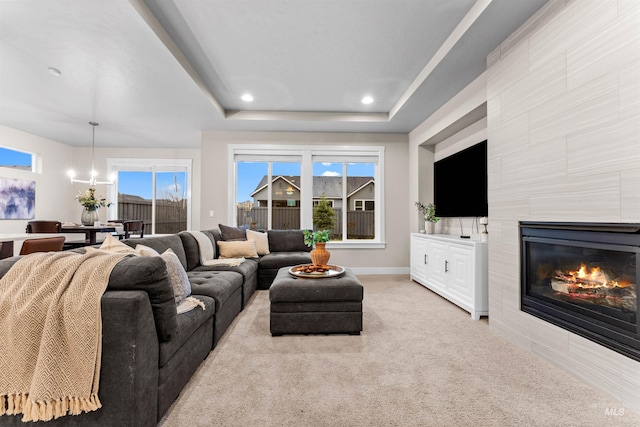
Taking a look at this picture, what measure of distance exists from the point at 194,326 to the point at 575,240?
2.62m

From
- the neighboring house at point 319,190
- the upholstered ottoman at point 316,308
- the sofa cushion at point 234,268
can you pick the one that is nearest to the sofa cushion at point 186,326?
the upholstered ottoman at point 316,308

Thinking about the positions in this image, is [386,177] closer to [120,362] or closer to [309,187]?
[309,187]

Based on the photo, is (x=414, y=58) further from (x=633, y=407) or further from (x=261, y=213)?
(x=261, y=213)

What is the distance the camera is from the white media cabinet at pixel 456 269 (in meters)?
3.04

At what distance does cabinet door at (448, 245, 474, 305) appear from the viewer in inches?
124

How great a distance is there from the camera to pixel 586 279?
1.94m

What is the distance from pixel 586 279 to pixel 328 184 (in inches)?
164

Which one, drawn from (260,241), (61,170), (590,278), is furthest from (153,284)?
(61,170)

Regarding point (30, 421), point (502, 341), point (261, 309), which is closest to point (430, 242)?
point (502, 341)

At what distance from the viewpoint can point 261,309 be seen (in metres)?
3.25

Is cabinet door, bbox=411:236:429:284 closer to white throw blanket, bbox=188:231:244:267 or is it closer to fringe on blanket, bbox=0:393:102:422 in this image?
white throw blanket, bbox=188:231:244:267

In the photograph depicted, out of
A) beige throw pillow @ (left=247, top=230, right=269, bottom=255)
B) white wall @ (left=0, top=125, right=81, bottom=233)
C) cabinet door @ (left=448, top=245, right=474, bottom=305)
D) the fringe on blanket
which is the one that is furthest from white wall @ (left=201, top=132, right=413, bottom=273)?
the fringe on blanket

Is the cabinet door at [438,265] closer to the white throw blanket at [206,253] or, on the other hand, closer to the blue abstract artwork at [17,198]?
the white throw blanket at [206,253]

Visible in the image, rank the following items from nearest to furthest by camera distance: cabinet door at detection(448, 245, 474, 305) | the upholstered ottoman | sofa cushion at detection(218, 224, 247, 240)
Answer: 1. the upholstered ottoman
2. cabinet door at detection(448, 245, 474, 305)
3. sofa cushion at detection(218, 224, 247, 240)
